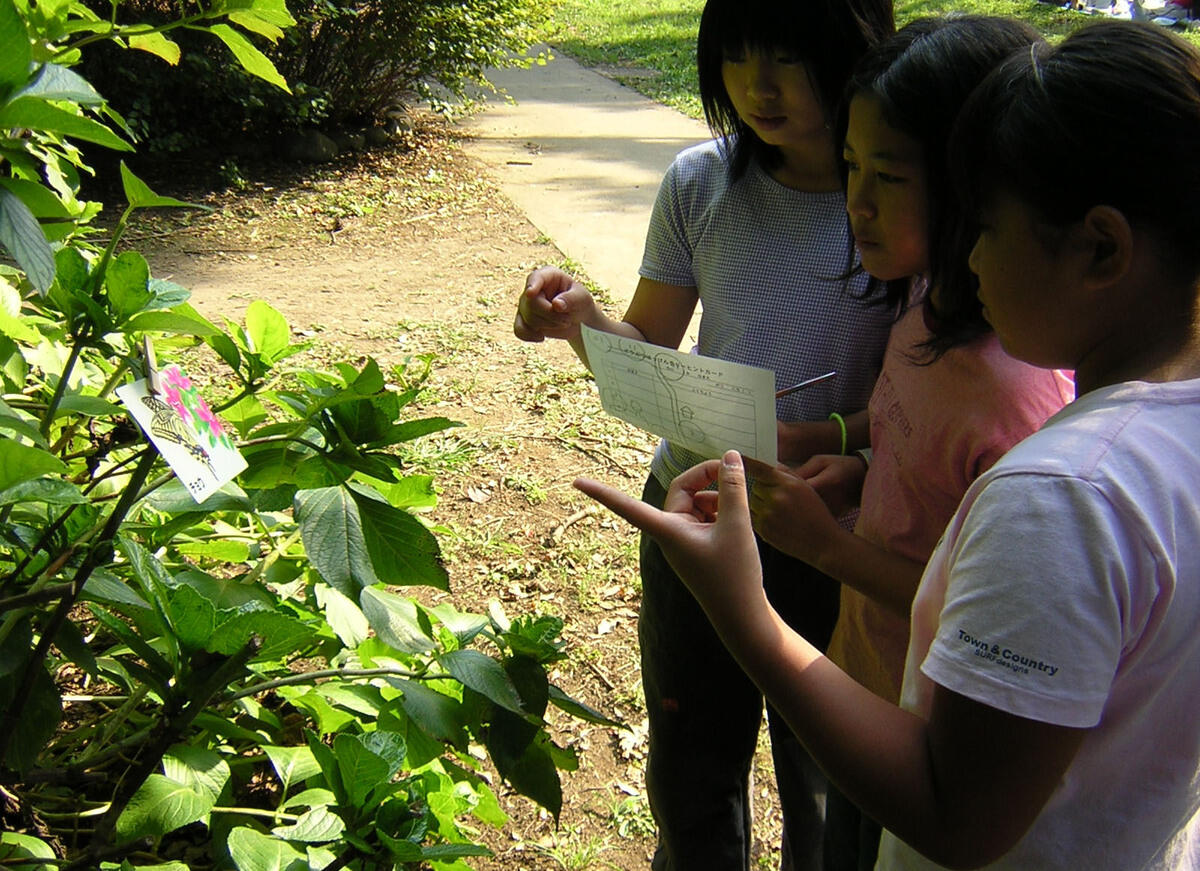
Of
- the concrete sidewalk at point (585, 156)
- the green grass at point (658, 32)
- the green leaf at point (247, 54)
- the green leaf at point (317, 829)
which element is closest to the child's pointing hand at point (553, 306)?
the green leaf at point (247, 54)

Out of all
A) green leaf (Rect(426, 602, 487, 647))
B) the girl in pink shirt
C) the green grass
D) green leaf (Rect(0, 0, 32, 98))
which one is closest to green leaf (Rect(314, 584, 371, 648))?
green leaf (Rect(426, 602, 487, 647))

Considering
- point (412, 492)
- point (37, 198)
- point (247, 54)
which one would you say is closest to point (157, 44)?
point (247, 54)

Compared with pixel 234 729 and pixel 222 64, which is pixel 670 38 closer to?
pixel 222 64

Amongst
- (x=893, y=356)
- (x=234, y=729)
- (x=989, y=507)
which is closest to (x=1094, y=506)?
(x=989, y=507)

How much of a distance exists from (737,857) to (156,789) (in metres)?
1.02

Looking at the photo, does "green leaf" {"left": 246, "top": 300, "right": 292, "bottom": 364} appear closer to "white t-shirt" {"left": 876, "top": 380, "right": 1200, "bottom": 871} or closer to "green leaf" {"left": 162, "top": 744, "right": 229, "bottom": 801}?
"green leaf" {"left": 162, "top": 744, "right": 229, "bottom": 801}

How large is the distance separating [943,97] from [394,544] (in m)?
0.78

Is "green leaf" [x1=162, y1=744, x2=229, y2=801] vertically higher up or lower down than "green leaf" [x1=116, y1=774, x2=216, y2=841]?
lower down

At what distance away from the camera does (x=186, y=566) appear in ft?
4.75

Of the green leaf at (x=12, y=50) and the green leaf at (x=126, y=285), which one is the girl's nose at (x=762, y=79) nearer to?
the green leaf at (x=126, y=285)

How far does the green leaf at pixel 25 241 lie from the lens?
2.43 feet

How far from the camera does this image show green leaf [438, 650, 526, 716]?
1.05 metres

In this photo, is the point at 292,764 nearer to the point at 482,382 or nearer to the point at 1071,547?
the point at 1071,547

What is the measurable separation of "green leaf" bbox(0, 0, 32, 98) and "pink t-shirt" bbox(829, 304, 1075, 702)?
98 cm
